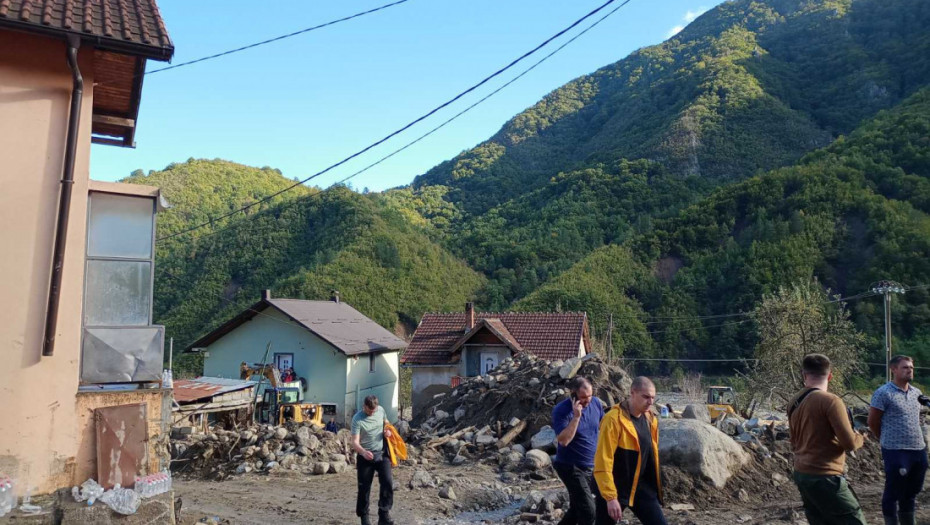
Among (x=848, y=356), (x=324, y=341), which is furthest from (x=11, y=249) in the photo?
(x=848, y=356)

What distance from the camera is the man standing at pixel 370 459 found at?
7906 mm

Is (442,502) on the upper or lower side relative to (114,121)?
lower

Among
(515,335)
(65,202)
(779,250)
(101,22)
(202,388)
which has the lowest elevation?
(202,388)

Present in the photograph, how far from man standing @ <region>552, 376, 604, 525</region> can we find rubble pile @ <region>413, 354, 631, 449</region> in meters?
10.1

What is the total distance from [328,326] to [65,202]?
24.3 meters

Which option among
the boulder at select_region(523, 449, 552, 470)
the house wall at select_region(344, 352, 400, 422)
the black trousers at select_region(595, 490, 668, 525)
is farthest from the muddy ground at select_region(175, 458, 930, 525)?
the house wall at select_region(344, 352, 400, 422)

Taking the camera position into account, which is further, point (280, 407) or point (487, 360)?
point (487, 360)

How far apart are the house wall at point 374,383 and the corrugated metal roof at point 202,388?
7.13 m

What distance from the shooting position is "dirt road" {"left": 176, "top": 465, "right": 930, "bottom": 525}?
28.8 feet

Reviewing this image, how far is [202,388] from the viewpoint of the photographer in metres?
19.3

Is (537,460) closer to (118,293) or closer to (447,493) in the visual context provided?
(447,493)

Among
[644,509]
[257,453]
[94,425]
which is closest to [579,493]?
[644,509]

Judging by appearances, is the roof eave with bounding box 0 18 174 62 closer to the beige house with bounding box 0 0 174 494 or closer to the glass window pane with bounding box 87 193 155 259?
the beige house with bounding box 0 0 174 494

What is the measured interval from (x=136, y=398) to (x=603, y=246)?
186 feet
